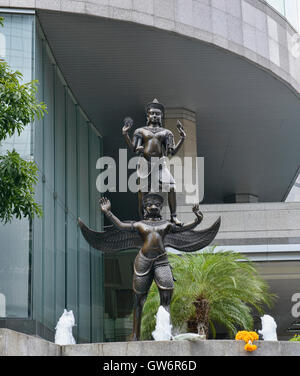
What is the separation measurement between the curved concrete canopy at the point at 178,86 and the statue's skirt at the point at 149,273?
8.37m

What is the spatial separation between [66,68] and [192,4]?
3854 millimetres

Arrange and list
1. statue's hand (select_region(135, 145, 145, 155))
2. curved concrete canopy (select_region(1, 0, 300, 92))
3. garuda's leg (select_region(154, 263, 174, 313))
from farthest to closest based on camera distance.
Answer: curved concrete canopy (select_region(1, 0, 300, 92)), statue's hand (select_region(135, 145, 145, 155)), garuda's leg (select_region(154, 263, 174, 313))

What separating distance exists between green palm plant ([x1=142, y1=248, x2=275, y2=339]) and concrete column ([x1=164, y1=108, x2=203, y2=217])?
5.37m

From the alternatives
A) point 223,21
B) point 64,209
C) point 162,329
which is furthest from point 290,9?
point 162,329

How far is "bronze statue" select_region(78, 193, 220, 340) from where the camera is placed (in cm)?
1341

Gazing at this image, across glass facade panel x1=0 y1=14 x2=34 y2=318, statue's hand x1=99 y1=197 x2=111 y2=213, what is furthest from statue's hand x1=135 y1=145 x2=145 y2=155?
glass facade panel x1=0 y1=14 x2=34 y2=318

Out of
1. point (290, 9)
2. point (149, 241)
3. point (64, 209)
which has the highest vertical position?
point (290, 9)

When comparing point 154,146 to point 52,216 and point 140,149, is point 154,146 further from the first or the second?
point 52,216

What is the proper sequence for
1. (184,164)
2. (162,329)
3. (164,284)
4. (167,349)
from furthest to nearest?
(184,164)
(164,284)
(162,329)
(167,349)

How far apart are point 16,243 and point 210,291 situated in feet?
14.2

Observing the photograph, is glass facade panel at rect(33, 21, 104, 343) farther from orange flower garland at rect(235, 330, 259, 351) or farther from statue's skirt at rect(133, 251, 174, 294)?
orange flower garland at rect(235, 330, 259, 351)

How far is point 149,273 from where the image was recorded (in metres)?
13.5
